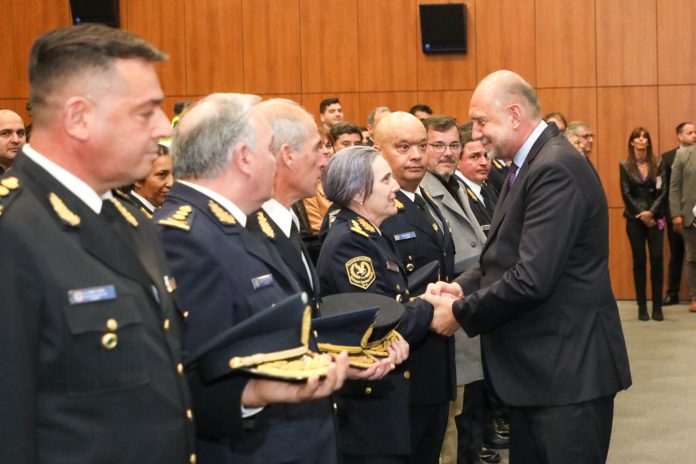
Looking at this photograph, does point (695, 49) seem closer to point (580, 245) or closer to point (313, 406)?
point (580, 245)

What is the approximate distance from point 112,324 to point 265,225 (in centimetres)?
87

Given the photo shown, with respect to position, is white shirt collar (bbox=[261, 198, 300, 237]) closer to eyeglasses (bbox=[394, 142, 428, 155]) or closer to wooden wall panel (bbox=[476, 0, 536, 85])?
eyeglasses (bbox=[394, 142, 428, 155])

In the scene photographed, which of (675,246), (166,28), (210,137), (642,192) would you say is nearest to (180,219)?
(210,137)

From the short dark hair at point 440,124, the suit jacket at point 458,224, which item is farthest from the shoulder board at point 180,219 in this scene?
the short dark hair at point 440,124

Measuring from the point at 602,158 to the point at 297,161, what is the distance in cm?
807

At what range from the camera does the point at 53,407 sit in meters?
1.59

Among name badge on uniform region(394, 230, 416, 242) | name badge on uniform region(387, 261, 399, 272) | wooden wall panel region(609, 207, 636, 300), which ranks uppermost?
name badge on uniform region(394, 230, 416, 242)

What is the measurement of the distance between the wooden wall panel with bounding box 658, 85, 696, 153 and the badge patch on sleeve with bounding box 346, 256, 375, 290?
25.4ft

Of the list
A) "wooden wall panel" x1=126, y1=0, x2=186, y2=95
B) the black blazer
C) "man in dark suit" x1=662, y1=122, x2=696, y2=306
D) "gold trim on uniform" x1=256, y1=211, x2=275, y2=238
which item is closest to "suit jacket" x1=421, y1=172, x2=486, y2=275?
"gold trim on uniform" x1=256, y1=211, x2=275, y2=238

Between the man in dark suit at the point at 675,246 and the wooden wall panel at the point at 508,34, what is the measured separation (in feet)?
5.21

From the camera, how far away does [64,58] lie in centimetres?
169

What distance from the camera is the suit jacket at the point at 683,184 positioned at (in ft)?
31.1

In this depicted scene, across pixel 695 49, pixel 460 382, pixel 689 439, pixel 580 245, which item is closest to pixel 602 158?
pixel 695 49

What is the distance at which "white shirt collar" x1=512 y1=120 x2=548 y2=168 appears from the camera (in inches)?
128
